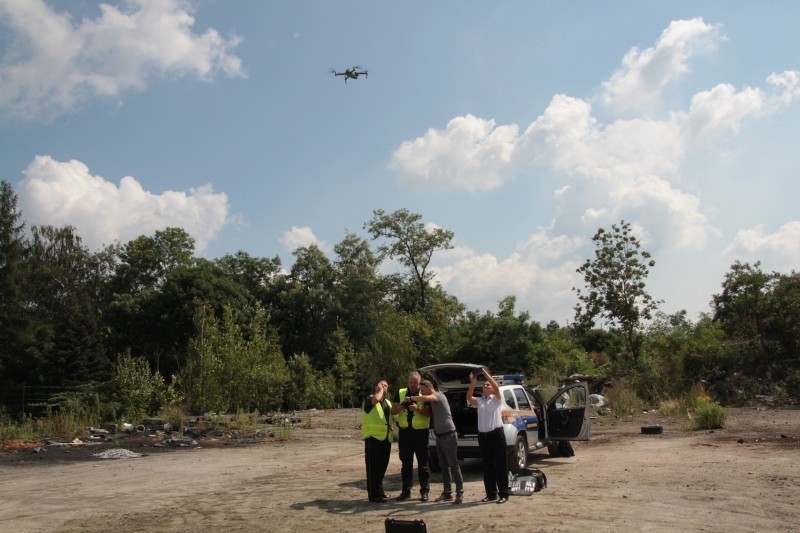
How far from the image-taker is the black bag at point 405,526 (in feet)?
22.8

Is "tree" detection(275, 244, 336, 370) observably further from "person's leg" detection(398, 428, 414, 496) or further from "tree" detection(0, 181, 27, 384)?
"person's leg" detection(398, 428, 414, 496)

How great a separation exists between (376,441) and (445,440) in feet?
3.57

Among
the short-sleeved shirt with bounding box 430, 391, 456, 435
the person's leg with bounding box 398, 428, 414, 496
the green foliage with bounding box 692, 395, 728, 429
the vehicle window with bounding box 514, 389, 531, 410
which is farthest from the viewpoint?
the green foliage with bounding box 692, 395, 728, 429

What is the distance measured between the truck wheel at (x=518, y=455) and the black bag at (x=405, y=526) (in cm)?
424

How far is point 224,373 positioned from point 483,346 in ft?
64.5

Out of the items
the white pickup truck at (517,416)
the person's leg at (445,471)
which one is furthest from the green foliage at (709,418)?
the person's leg at (445,471)

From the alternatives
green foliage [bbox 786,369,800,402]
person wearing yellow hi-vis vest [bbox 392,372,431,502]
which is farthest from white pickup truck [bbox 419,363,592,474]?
green foliage [bbox 786,369,800,402]

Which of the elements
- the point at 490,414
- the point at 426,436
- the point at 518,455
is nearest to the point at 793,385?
the point at 518,455

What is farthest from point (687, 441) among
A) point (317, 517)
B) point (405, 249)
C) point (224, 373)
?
point (405, 249)

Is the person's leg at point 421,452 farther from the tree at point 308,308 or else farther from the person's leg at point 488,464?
the tree at point 308,308

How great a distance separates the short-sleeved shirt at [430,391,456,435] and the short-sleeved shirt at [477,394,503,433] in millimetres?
555

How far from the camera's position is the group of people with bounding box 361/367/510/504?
9.51 meters

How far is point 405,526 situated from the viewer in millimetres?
7012

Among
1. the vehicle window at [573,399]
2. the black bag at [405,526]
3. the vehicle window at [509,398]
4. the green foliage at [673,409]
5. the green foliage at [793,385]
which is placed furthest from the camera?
the green foliage at [793,385]
